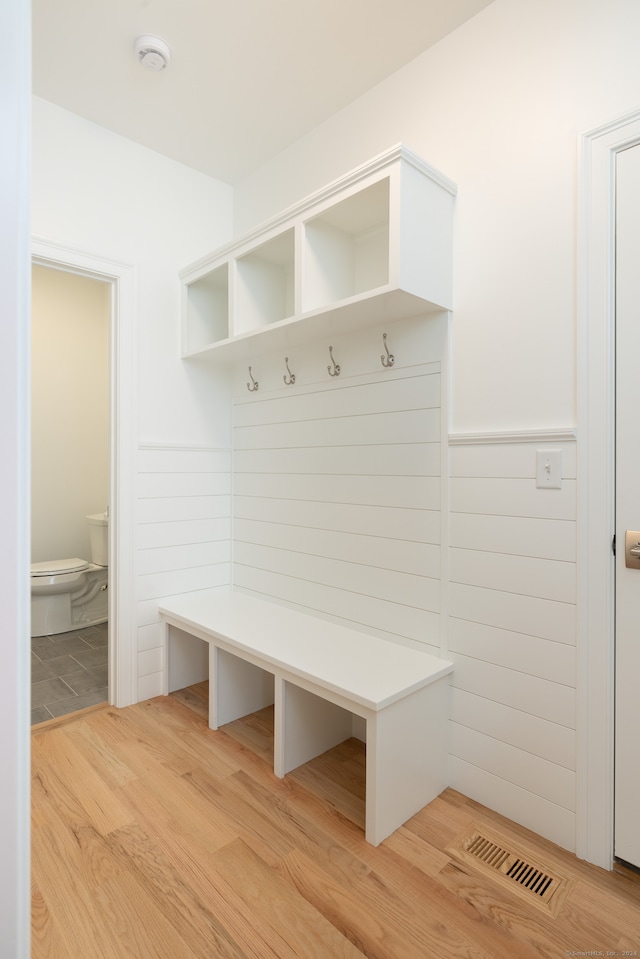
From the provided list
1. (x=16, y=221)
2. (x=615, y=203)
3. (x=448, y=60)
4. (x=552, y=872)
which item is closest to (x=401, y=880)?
(x=552, y=872)

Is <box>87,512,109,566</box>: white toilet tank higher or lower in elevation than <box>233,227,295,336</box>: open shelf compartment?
lower

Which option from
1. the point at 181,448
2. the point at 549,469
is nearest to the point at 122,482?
the point at 181,448

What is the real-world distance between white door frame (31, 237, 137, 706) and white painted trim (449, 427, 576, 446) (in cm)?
154

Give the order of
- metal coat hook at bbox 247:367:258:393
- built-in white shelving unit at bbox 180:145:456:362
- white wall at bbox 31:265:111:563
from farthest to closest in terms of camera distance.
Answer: white wall at bbox 31:265:111:563 < metal coat hook at bbox 247:367:258:393 < built-in white shelving unit at bbox 180:145:456:362

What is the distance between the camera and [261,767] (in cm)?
198

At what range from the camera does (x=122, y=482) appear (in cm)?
246

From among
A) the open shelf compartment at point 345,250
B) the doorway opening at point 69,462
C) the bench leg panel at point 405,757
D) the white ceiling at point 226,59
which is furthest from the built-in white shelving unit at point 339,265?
the doorway opening at point 69,462

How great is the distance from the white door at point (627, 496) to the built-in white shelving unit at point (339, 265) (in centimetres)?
56

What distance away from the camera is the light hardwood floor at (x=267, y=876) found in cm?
127

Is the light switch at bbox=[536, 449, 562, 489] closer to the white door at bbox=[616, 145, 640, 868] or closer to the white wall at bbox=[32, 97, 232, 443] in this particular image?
the white door at bbox=[616, 145, 640, 868]

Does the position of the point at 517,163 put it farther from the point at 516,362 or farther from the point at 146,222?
the point at 146,222

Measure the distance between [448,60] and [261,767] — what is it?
8.92 ft

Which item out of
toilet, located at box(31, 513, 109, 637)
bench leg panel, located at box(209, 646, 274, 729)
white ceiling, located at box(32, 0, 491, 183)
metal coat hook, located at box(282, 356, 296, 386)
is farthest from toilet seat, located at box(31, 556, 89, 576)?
white ceiling, located at box(32, 0, 491, 183)

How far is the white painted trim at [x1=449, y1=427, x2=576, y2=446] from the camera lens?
156 cm
